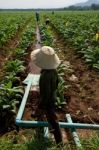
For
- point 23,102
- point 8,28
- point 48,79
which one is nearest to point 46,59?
point 48,79

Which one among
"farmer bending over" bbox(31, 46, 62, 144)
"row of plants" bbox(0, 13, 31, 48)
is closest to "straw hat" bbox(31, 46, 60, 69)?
"farmer bending over" bbox(31, 46, 62, 144)

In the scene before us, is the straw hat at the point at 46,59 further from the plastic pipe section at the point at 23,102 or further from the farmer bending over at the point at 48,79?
the plastic pipe section at the point at 23,102

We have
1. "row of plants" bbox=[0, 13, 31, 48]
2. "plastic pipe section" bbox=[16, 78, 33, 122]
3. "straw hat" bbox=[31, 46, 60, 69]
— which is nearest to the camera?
"straw hat" bbox=[31, 46, 60, 69]

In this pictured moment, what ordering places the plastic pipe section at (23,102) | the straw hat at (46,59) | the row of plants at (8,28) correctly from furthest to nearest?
the row of plants at (8,28) → the plastic pipe section at (23,102) → the straw hat at (46,59)

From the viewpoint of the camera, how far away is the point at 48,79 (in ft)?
17.1

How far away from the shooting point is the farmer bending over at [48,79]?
17.1ft

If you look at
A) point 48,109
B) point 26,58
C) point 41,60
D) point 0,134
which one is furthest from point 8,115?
point 26,58

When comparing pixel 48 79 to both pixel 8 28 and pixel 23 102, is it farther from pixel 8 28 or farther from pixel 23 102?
pixel 8 28

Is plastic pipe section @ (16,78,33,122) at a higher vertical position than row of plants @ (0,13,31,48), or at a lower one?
higher

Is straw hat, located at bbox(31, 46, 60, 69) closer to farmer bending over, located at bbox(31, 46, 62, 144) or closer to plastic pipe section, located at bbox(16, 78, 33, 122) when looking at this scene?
farmer bending over, located at bbox(31, 46, 62, 144)

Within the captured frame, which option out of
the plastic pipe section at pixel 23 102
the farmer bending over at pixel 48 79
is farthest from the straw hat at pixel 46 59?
the plastic pipe section at pixel 23 102

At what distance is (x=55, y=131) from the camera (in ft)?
17.7

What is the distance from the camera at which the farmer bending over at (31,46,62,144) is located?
520 cm

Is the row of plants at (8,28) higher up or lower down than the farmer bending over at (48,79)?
lower down
